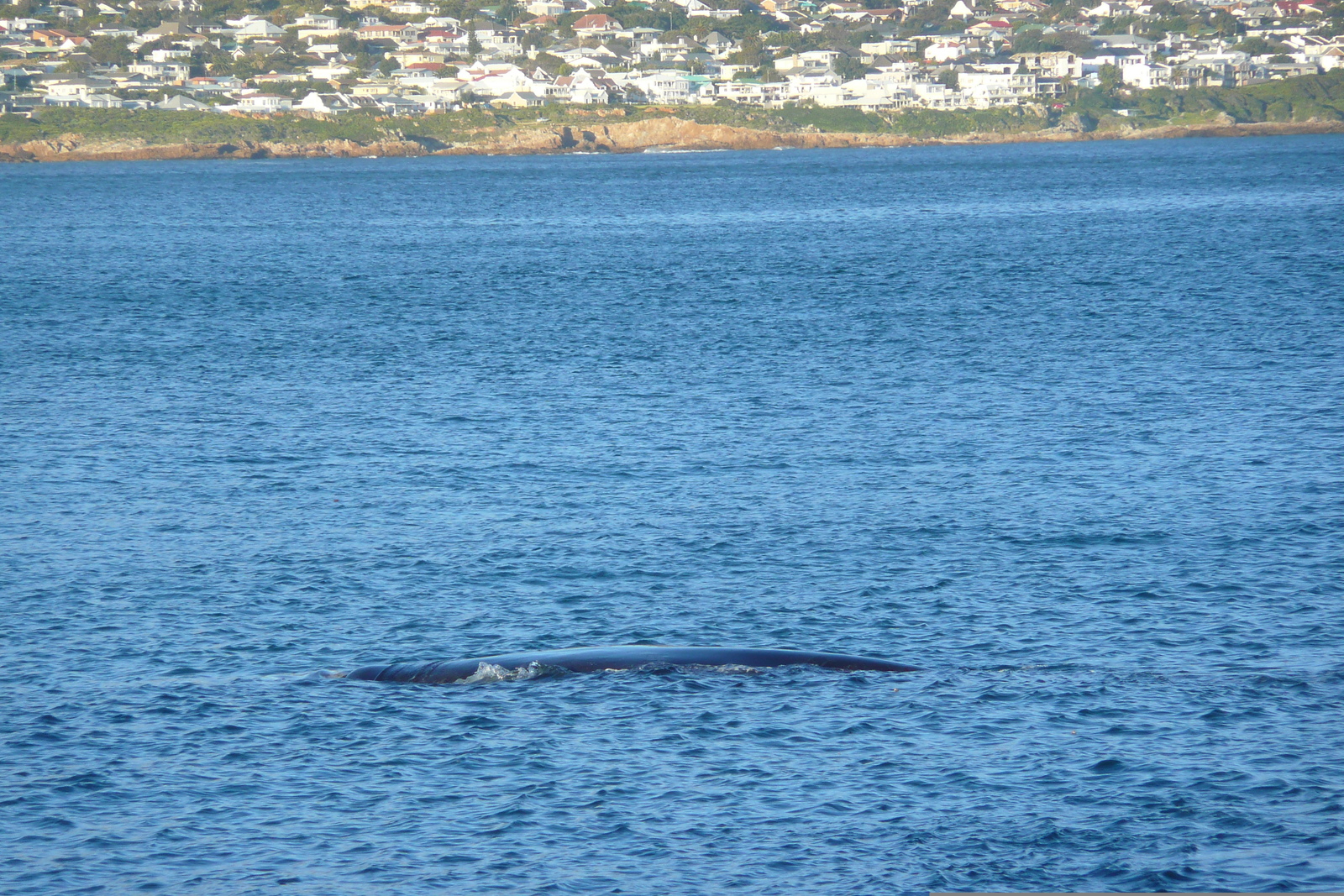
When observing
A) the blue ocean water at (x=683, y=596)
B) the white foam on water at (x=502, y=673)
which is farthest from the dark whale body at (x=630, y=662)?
the blue ocean water at (x=683, y=596)

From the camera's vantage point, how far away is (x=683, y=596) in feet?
107

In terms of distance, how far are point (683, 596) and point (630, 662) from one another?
531 cm

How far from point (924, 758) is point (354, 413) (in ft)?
114

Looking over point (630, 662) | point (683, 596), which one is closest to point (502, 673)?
point (630, 662)

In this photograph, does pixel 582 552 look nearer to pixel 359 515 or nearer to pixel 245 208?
pixel 359 515

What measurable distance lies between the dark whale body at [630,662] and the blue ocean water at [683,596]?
47cm

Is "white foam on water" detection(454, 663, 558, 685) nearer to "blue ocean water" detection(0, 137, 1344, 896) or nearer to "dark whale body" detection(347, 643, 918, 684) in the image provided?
"dark whale body" detection(347, 643, 918, 684)

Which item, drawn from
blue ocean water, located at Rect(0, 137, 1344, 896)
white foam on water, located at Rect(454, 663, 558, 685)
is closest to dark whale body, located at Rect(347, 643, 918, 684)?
white foam on water, located at Rect(454, 663, 558, 685)

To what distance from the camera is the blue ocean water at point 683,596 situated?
21.2 metres

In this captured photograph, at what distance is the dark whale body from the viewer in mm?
27391

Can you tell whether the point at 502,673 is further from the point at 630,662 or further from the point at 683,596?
the point at 683,596

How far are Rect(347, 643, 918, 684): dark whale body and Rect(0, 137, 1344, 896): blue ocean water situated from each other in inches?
18.5

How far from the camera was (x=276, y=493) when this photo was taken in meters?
42.5

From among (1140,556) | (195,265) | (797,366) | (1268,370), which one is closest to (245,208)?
(195,265)
